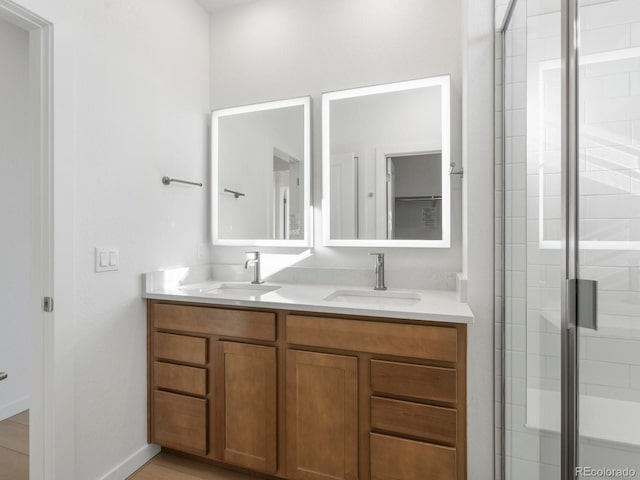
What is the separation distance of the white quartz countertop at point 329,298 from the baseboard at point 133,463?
2.64 ft

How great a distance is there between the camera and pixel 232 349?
1621mm

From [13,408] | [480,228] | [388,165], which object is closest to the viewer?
[480,228]

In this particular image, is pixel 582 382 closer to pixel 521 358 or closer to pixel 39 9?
pixel 521 358

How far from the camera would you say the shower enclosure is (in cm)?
63

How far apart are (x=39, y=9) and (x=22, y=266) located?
5.82 feet

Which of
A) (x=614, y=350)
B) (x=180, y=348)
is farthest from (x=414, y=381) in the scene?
(x=180, y=348)

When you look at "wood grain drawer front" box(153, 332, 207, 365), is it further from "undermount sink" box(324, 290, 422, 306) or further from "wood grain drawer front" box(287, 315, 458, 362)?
"undermount sink" box(324, 290, 422, 306)

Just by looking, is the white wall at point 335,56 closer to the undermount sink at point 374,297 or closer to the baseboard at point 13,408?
the undermount sink at point 374,297

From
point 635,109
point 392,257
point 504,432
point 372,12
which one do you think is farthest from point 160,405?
point 372,12

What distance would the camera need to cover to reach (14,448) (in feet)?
6.08

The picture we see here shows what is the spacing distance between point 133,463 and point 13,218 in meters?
1.79

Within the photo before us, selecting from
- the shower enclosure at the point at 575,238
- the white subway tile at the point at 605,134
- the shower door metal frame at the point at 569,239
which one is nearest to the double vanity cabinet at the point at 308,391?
the shower enclosure at the point at 575,238

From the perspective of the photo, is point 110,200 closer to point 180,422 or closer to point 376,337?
point 180,422

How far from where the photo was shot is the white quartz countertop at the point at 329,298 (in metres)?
1.36
